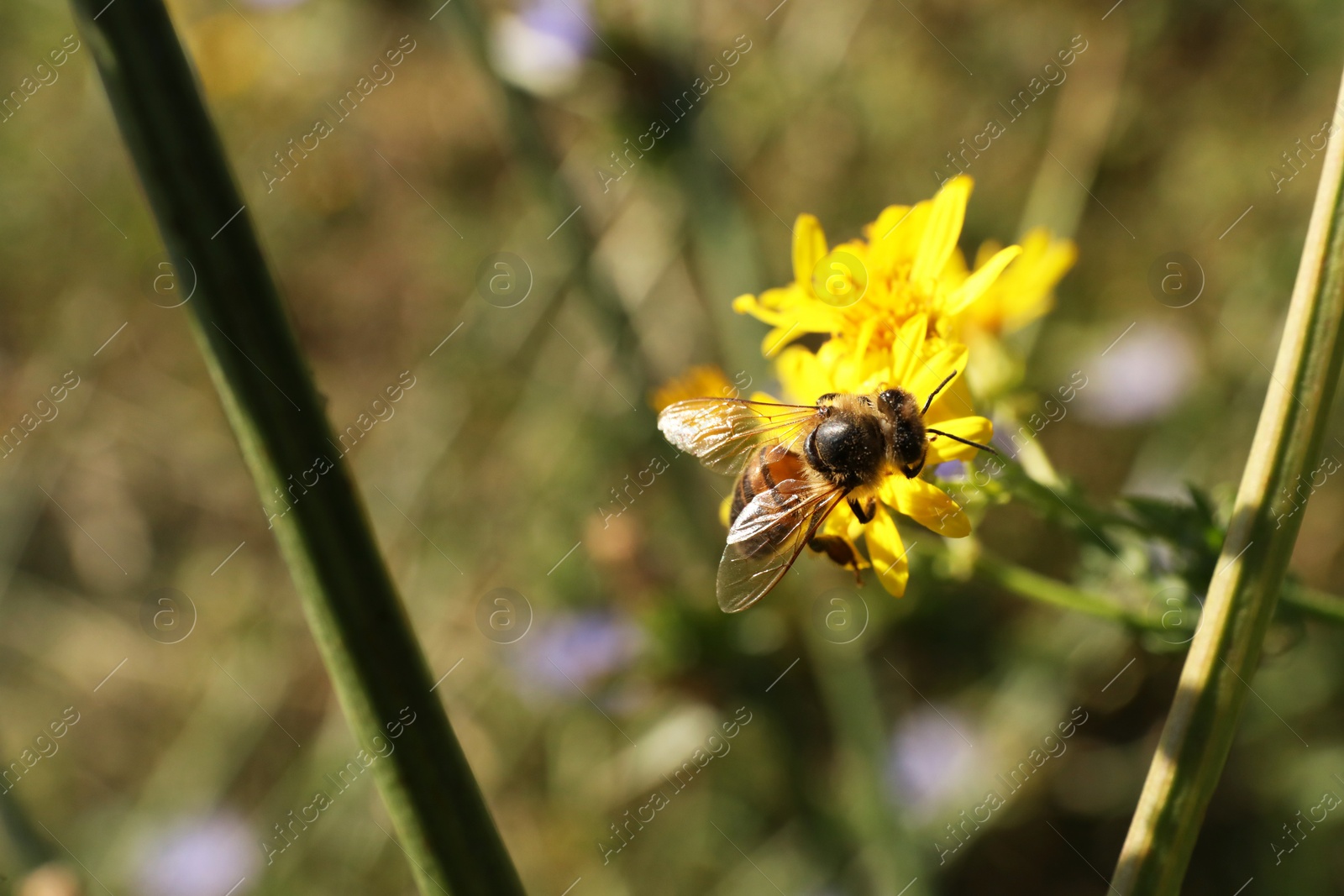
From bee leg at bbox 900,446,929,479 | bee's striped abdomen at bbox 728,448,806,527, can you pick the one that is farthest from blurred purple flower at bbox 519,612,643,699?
bee leg at bbox 900,446,929,479

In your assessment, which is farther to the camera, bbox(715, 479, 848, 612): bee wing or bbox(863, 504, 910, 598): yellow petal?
bbox(715, 479, 848, 612): bee wing

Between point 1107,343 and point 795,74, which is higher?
point 795,74

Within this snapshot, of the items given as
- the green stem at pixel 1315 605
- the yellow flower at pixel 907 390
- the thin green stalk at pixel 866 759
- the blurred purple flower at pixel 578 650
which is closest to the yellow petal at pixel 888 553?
the yellow flower at pixel 907 390

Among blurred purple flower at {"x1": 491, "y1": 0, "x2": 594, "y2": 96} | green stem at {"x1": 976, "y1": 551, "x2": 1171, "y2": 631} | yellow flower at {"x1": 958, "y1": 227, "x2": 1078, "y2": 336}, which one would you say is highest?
blurred purple flower at {"x1": 491, "y1": 0, "x2": 594, "y2": 96}

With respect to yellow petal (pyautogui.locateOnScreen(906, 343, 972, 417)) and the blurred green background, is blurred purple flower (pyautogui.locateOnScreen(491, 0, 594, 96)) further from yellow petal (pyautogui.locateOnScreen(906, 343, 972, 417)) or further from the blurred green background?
yellow petal (pyautogui.locateOnScreen(906, 343, 972, 417))

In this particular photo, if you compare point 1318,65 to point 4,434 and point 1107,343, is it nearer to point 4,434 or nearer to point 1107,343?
point 1107,343

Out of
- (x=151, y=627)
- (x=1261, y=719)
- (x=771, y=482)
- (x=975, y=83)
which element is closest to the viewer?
(x=771, y=482)

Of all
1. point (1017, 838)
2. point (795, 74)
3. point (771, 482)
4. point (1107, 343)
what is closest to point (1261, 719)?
point (1017, 838)

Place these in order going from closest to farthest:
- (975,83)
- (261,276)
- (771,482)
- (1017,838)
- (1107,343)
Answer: (261,276)
(771,482)
(1017,838)
(1107,343)
(975,83)
